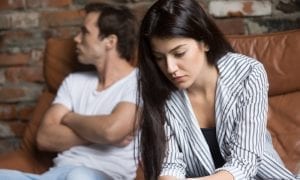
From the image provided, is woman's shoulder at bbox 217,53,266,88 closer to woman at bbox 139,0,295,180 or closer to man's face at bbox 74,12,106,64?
woman at bbox 139,0,295,180

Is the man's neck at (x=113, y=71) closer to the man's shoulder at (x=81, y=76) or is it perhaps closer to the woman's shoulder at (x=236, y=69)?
the man's shoulder at (x=81, y=76)

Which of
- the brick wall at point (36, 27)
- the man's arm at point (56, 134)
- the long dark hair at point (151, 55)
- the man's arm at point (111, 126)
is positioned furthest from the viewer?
the brick wall at point (36, 27)

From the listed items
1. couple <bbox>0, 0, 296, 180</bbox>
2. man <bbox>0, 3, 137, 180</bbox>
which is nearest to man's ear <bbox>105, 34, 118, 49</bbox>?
man <bbox>0, 3, 137, 180</bbox>

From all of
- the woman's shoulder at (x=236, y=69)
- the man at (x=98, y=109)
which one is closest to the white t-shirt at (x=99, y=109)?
the man at (x=98, y=109)

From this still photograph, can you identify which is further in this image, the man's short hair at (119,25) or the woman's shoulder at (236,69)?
the man's short hair at (119,25)

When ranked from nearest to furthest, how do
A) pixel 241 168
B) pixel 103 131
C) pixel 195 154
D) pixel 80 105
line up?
pixel 241 168 → pixel 195 154 → pixel 103 131 → pixel 80 105

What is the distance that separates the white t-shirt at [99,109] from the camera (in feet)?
6.57

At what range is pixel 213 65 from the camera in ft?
5.10

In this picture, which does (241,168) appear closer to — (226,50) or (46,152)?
(226,50)

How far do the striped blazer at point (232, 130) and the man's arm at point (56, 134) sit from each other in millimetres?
554

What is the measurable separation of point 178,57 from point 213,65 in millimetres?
161

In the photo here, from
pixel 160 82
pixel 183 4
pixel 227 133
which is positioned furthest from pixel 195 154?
pixel 183 4

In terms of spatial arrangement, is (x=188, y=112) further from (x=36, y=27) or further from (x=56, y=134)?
(x=36, y=27)

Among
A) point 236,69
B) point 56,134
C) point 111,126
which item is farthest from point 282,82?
point 56,134
